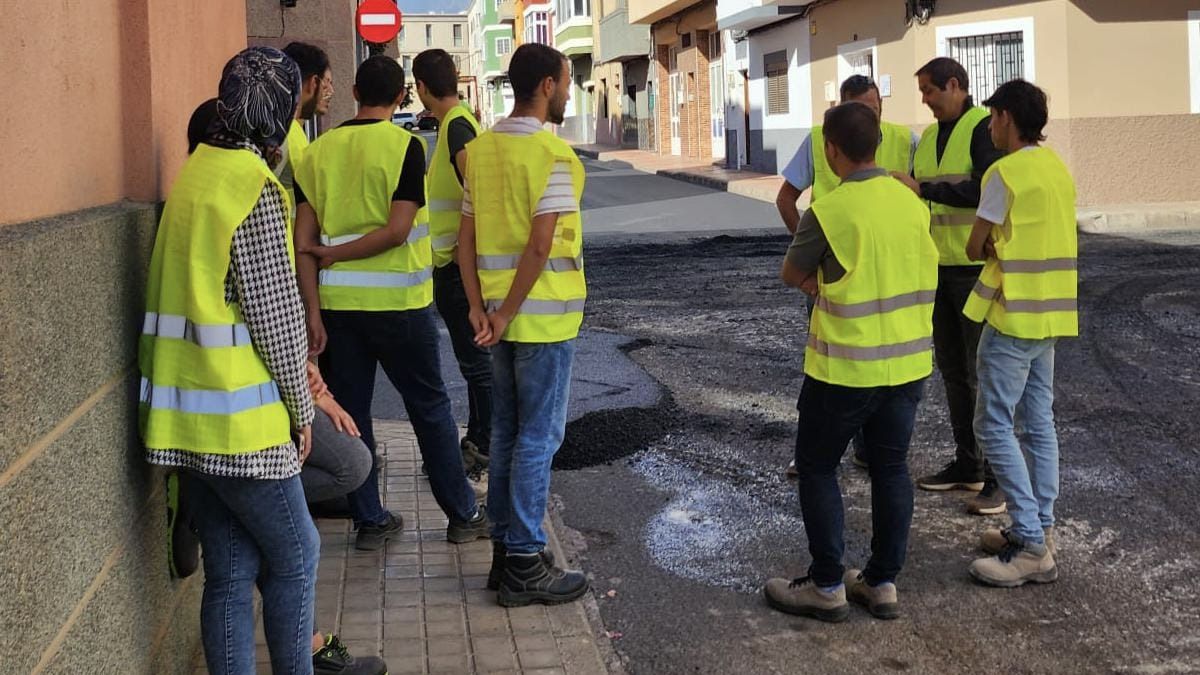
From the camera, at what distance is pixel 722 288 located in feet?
40.8

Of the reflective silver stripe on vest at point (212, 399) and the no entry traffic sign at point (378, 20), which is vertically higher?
the no entry traffic sign at point (378, 20)

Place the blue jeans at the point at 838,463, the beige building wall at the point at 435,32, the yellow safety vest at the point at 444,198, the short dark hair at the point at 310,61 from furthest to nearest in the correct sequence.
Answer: the beige building wall at the point at 435,32, the yellow safety vest at the point at 444,198, the short dark hair at the point at 310,61, the blue jeans at the point at 838,463

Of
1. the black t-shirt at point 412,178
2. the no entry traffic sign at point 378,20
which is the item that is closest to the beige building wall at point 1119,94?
the no entry traffic sign at point 378,20

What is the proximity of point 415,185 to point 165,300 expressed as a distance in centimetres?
181

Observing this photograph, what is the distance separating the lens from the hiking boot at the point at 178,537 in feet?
10.7

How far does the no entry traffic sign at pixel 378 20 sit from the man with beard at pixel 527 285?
1227cm

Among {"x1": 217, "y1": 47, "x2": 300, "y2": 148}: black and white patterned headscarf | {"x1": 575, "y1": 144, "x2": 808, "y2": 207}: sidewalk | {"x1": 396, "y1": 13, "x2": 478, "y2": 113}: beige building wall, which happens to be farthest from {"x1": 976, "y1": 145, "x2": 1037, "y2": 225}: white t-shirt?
{"x1": 396, "y1": 13, "x2": 478, "y2": 113}: beige building wall

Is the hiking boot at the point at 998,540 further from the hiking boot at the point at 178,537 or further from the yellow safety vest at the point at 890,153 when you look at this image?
the hiking boot at the point at 178,537

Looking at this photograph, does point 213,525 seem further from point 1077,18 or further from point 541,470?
point 1077,18

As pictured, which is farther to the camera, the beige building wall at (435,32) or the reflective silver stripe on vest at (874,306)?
the beige building wall at (435,32)

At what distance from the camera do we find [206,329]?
3010 millimetres

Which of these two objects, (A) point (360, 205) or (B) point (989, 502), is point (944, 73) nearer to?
(B) point (989, 502)

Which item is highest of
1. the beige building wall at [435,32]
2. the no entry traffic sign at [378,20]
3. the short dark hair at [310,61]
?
the beige building wall at [435,32]

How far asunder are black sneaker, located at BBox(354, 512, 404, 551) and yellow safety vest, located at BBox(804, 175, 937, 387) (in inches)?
77.9
